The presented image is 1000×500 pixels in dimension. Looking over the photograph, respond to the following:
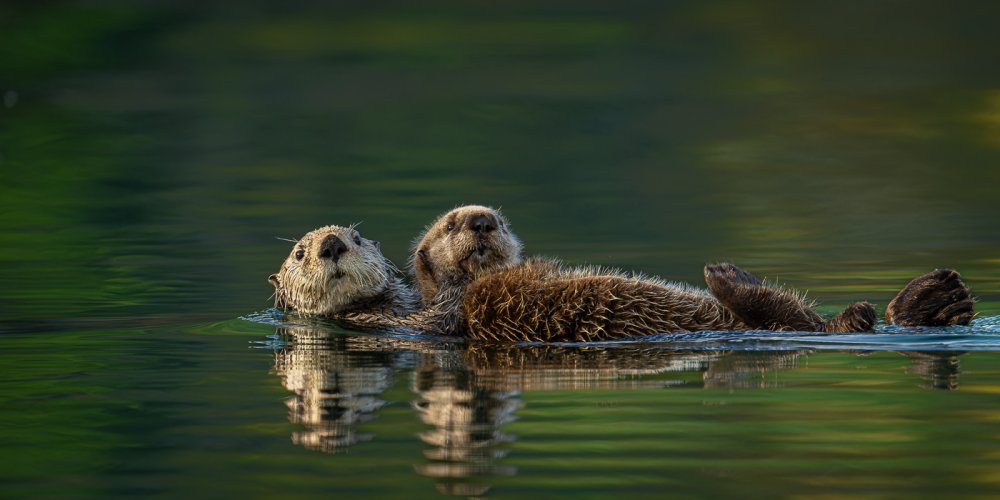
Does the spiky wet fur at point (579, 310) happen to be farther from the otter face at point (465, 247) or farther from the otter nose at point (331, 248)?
the otter nose at point (331, 248)

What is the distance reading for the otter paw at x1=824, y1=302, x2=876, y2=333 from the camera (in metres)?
7.16

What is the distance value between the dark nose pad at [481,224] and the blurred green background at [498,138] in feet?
6.68

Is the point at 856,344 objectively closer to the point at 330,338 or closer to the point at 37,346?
the point at 330,338

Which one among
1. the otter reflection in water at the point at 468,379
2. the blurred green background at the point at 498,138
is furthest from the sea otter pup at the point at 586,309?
the blurred green background at the point at 498,138

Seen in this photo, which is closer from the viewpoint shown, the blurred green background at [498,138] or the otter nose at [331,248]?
the otter nose at [331,248]

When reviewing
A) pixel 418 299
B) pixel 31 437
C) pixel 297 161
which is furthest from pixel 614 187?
pixel 31 437

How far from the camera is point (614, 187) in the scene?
17.8 m

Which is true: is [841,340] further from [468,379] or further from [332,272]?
[332,272]

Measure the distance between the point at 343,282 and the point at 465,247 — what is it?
32.1 inches

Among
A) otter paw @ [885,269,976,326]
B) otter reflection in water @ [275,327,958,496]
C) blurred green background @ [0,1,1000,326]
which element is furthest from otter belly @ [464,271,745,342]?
blurred green background @ [0,1,1000,326]

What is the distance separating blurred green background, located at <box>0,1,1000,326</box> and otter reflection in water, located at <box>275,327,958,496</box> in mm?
2356

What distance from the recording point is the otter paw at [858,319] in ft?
23.5

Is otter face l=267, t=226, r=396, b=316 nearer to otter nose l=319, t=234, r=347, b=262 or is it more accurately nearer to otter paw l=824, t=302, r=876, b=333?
otter nose l=319, t=234, r=347, b=262

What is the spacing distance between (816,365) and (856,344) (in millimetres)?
493
